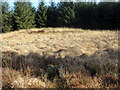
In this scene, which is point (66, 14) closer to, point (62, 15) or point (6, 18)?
point (62, 15)

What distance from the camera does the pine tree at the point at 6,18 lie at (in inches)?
1618

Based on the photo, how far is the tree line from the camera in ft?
124

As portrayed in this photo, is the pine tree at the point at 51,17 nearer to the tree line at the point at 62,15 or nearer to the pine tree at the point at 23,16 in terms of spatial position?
the tree line at the point at 62,15

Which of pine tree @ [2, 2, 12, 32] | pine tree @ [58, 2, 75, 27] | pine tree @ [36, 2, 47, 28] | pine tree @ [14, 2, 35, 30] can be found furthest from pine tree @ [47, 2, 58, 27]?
pine tree @ [2, 2, 12, 32]

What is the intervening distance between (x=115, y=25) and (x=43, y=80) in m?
33.4

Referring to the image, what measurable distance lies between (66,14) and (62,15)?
949mm

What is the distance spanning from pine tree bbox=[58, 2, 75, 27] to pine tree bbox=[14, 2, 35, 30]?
5.80 m

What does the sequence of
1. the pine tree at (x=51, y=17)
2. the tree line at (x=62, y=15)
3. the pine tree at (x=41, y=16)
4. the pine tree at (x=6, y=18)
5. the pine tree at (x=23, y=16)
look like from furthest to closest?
the pine tree at (x=51, y=17) → the pine tree at (x=41, y=16) → the pine tree at (x=23, y=16) → the pine tree at (x=6, y=18) → the tree line at (x=62, y=15)

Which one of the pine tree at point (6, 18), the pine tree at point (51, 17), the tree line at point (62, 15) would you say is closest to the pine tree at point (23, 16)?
the tree line at point (62, 15)

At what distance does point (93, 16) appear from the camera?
1580 inches

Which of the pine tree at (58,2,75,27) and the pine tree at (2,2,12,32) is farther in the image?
the pine tree at (58,2,75,27)

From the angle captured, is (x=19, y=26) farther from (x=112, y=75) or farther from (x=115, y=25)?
(x=112, y=75)

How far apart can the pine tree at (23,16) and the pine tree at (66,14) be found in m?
5.80

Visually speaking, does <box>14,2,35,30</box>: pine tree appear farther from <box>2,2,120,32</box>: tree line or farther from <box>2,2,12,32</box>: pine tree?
<box>2,2,12,32</box>: pine tree
